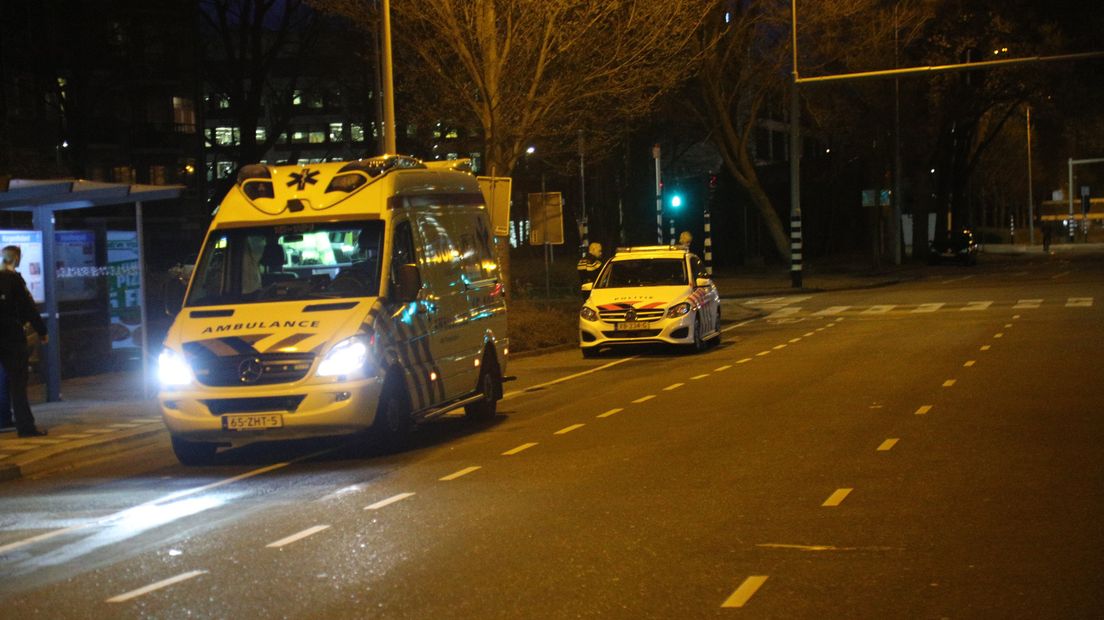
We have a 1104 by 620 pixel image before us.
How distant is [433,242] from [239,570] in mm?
6787

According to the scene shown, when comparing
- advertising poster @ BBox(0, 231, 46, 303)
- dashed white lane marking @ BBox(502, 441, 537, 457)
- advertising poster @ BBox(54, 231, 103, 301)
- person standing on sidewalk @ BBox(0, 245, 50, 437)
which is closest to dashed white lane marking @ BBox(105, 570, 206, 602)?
dashed white lane marking @ BBox(502, 441, 537, 457)

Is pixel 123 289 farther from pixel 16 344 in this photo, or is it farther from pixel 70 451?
pixel 70 451

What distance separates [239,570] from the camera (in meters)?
8.29

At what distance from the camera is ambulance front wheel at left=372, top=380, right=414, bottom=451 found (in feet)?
42.3

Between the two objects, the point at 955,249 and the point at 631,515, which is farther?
the point at 955,249

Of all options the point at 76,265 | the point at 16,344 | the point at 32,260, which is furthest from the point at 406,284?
the point at 76,265

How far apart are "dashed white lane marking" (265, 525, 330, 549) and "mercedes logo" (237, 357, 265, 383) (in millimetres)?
3161

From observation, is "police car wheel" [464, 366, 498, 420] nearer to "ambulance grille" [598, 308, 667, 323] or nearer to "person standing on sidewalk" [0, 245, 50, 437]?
"person standing on sidewalk" [0, 245, 50, 437]

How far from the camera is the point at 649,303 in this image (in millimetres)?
23234

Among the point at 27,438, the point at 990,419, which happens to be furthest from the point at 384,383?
the point at 990,419

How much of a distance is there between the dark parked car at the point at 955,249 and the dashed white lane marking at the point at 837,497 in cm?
5282

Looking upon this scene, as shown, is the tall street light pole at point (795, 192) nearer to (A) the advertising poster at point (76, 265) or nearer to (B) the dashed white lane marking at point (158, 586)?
(A) the advertising poster at point (76, 265)

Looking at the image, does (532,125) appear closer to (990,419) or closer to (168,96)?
(990,419)

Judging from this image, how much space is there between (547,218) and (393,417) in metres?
17.1
